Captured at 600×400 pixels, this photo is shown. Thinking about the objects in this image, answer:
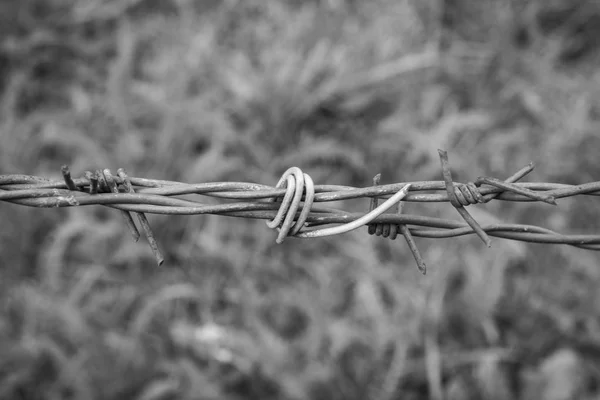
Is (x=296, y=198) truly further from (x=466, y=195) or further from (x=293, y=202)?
(x=466, y=195)

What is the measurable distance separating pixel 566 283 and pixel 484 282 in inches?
16.5

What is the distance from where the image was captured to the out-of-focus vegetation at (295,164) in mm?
2141

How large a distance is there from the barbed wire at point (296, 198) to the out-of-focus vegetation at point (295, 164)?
4.37ft

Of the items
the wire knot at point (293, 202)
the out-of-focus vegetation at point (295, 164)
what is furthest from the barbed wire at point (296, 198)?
the out-of-focus vegetation at point (295, 164)

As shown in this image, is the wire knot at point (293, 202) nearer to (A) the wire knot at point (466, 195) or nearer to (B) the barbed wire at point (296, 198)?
(B) the barbed wire at point (296, 198)

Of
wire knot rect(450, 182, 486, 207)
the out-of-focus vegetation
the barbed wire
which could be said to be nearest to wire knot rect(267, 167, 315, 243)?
the barbed wire

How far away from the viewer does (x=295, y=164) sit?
9.12 ft

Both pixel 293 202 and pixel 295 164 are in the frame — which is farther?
pixel 295 164

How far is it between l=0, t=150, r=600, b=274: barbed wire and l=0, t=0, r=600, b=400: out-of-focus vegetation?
1331 millimetres

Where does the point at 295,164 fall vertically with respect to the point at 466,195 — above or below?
above

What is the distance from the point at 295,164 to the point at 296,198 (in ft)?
6.63

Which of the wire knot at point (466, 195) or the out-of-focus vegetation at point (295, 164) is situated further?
the out-of-focus vegetation at point (295, 164)

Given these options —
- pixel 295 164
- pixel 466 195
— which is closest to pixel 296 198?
pixel 466 195

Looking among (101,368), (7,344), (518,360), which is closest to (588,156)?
(518,360)
